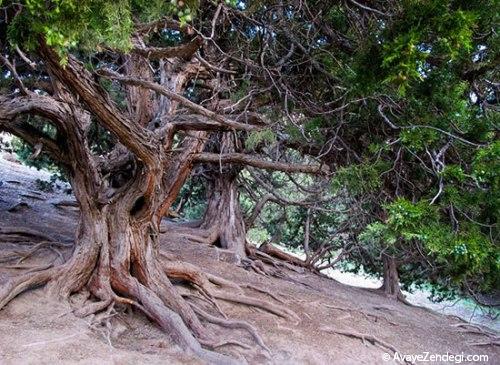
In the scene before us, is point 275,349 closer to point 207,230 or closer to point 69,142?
point 69,142

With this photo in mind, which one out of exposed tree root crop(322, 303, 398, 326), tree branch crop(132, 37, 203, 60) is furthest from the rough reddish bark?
exposed tree root crop(322, 303, 398, 326)

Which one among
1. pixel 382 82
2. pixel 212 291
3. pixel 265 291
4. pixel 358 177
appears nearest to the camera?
pixel 382 82

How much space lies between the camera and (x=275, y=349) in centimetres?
398

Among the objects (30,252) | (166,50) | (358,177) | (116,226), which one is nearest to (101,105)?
(166,50)

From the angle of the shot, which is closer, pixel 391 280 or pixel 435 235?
pixel 435 235

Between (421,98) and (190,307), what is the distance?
2.96m

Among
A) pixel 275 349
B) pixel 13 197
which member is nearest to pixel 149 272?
pixel 275 349

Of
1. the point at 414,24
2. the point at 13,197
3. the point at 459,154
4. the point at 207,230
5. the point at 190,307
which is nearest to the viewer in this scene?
the point at 414,24

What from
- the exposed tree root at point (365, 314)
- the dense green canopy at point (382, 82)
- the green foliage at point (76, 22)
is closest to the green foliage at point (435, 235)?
the dense green canopy at point (382, 82)

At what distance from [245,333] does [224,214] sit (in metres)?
4.07

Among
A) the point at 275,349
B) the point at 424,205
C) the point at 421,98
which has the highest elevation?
the point at 421,98

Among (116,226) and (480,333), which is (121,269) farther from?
(480,333)

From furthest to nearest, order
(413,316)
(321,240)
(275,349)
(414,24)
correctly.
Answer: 1. (321,240)
2. (413,316)
3. (275,349)
4. (414,24)

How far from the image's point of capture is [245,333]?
13.6ft
